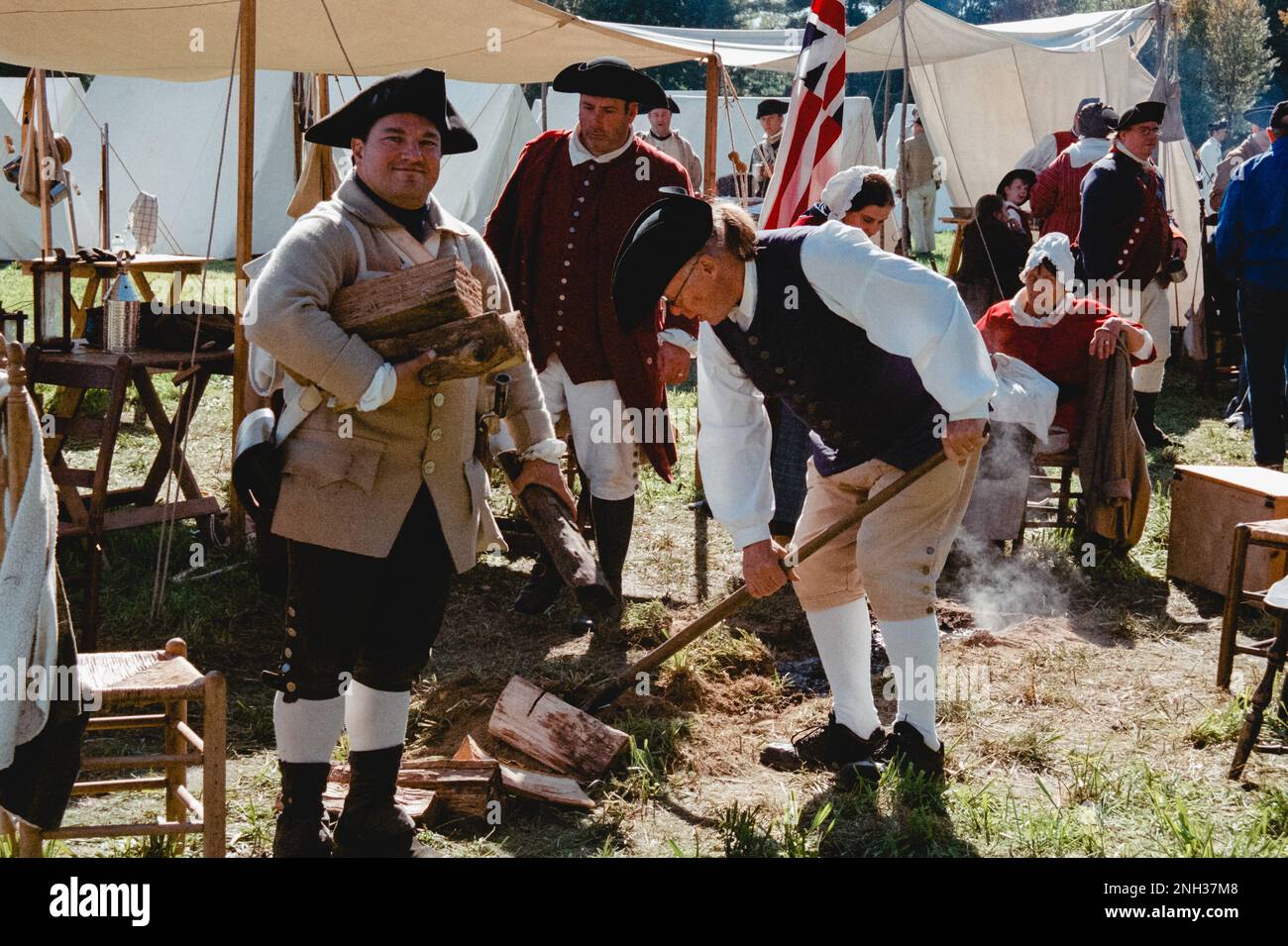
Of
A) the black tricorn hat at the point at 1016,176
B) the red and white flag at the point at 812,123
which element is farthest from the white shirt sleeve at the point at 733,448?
the black tricorn hat at the point at 1016,176

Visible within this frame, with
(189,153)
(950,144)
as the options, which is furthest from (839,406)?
(189,153)

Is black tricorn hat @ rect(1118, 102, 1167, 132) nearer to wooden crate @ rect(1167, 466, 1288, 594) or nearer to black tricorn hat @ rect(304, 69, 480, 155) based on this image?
wooden crate @ rect(1167, 466, 1288, 594)

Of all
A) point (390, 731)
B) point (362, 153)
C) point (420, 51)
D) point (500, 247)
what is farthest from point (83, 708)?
point (420, 51)

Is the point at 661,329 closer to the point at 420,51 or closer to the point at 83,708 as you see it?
the point at 420,51

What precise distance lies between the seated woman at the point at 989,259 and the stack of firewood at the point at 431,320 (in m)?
5.52

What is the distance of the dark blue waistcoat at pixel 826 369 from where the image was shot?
325 cm

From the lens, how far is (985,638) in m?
4.95

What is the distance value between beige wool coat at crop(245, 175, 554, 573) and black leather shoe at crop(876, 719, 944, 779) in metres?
1.31

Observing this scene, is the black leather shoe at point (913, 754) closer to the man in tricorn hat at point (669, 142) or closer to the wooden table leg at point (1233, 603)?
the wooden table leg at point (1233, 603)

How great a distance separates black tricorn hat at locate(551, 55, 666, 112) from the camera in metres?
4.72

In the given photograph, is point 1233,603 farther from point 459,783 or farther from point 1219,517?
point 459,783

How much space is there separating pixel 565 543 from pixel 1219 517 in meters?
3.53

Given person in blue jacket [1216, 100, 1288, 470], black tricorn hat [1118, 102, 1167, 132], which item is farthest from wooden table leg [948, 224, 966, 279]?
person in blue jacket [1216, 100, 1288, 470]
